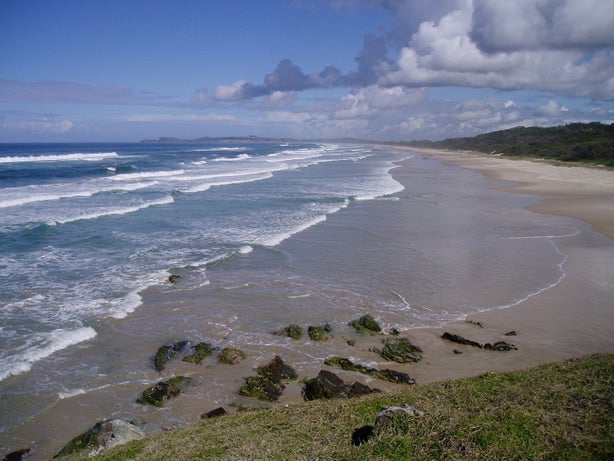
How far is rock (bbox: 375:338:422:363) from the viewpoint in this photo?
10.2m

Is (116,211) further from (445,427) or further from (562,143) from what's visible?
(562,143)

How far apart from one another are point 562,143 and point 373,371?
3370 inches

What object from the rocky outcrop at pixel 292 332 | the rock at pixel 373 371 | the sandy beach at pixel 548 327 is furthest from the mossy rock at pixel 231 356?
the sandy beach at pixel 548 327

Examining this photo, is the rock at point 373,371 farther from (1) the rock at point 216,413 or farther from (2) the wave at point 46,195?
(2) the wave at point 46,195

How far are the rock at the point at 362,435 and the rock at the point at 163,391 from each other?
4.24 m

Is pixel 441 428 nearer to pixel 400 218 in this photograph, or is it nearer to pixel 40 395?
pixel 40 395

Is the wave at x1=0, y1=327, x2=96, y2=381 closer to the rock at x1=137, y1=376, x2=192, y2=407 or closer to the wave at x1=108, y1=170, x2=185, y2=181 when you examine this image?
the rock at x1=137, y1=376, x2=192, y2=407

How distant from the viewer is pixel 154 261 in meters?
17.4

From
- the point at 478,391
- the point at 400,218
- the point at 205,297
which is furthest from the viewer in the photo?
the point at 400,218

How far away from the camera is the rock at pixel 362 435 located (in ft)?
19.0

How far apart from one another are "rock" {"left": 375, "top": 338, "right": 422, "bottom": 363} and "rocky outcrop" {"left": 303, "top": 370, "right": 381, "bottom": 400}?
5.26ft

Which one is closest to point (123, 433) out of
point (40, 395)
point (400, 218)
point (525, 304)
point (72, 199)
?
point (40, 395)

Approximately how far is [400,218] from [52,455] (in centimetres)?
2081

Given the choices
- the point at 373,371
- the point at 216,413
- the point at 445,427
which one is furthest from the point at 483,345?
the point at 216,413
